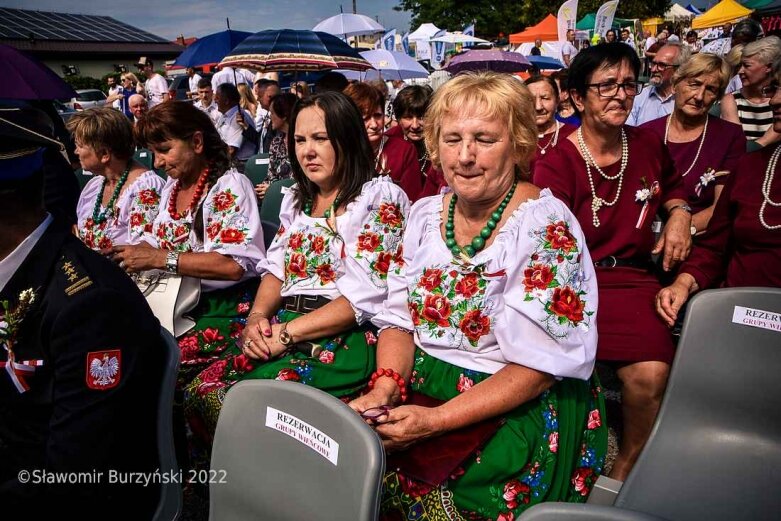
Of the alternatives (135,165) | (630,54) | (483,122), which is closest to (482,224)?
(483,122)

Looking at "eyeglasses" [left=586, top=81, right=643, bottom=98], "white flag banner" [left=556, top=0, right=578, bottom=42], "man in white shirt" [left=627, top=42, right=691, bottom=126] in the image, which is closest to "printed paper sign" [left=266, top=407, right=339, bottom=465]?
"eyeglasses" [left=586, top=81, right=643, bottom=98]

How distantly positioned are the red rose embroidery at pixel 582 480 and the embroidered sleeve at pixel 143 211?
8.45ft

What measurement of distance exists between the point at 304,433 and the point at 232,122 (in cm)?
625

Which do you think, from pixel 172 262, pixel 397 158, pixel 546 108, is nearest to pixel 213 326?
pixel 172 262

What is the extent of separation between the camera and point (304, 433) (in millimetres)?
1327

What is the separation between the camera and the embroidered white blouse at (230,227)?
2.70 metres

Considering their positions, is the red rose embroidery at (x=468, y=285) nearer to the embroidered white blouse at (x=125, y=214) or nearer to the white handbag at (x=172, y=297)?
the white handbag at (x=172, y=297)

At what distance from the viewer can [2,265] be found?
1.42 m

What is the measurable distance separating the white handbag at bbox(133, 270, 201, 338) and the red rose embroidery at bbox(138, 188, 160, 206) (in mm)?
694

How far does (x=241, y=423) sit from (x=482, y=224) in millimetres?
993

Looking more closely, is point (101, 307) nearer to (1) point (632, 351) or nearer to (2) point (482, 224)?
(2) point (482, 224)

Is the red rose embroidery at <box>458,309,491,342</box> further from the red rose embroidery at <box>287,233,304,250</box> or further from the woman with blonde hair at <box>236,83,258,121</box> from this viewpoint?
the woman with blonde hair at <box>236,83,258,121</box>

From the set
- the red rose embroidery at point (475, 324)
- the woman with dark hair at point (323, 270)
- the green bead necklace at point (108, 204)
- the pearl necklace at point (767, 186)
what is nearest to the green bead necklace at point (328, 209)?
the woman with dark hair at point (323, 270)

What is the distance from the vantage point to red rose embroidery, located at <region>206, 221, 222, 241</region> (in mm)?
2721
